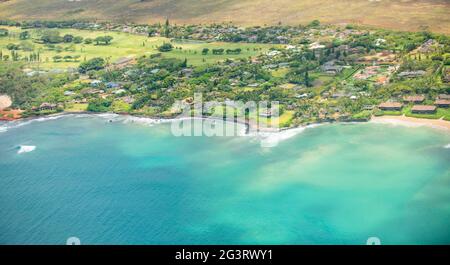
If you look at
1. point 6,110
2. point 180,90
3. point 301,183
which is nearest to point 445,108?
point 301,183

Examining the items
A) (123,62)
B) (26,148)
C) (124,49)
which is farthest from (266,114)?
(124,49)

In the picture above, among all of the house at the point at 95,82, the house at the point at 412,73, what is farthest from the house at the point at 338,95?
the house at the point at 95,82

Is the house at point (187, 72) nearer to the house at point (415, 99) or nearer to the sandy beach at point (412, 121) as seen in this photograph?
the sandy beach at point (412, 121)

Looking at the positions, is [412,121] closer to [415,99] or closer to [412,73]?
[415,99]

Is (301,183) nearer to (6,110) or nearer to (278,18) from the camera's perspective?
(6,110)
